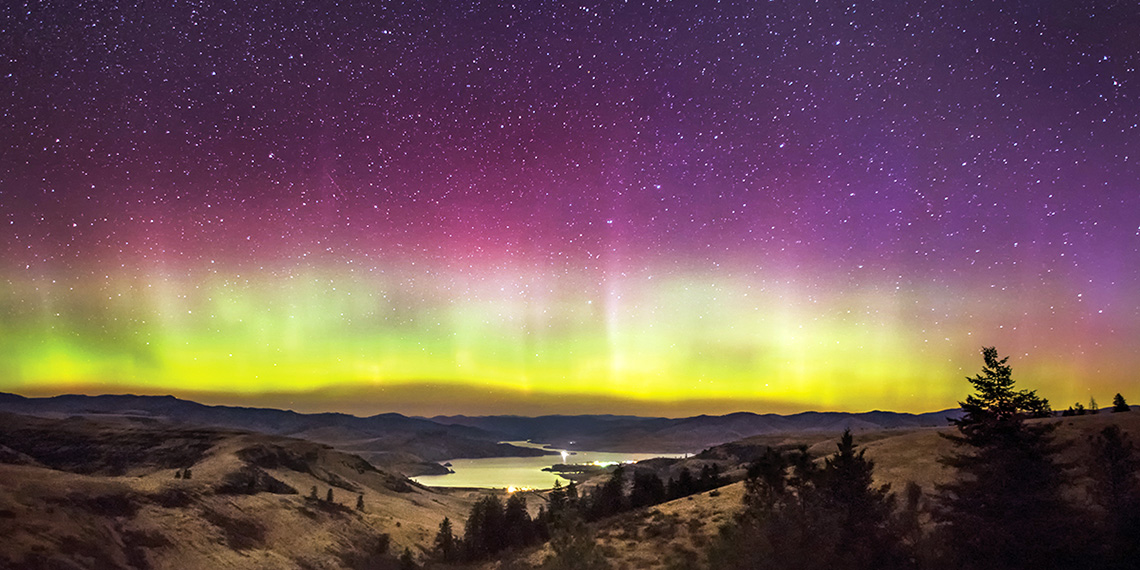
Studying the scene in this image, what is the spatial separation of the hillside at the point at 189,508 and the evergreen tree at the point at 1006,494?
3980 cm

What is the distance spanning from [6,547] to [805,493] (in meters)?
38.0

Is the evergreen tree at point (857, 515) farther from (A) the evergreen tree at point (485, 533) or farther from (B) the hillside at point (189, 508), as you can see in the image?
(B) the hillside at point (189, 508)

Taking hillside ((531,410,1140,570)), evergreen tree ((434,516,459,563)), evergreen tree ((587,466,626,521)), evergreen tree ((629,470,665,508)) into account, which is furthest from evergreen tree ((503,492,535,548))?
evergreen tree ((629,470,665,508))

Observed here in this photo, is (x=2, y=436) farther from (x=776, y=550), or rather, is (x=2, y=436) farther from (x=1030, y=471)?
(x=1030, y=471)

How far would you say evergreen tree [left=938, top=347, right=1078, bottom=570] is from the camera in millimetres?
18734

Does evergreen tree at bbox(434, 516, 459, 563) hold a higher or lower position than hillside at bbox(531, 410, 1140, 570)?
lower

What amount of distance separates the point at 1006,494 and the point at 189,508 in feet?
164

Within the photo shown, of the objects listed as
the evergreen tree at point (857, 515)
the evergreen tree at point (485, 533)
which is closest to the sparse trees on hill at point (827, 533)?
the evergreen tree at point (857, 515)

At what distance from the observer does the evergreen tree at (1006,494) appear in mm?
18734

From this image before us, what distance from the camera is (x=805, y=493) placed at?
88.7 feet

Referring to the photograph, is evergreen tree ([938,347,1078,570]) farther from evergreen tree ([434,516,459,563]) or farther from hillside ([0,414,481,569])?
hillside ([0,414,481,569])

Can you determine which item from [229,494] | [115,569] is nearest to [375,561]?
[229,494]

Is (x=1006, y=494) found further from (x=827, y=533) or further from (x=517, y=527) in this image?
(x=517, y=527)

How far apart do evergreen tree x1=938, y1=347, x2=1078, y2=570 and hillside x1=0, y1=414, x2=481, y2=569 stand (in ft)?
131
